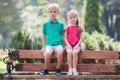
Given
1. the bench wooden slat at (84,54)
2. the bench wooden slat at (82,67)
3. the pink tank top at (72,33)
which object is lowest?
the bench wooden slat at (82,67)

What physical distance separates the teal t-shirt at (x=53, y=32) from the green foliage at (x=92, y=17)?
72.7 feet

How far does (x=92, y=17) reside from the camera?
1226 inches

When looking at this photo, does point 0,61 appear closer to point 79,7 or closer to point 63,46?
point 63,46

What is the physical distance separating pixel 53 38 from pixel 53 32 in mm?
128

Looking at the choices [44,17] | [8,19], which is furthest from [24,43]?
[44,17]

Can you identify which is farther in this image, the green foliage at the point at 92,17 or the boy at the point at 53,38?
the green foliage at the point at 92,17

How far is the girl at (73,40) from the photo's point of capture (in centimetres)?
710

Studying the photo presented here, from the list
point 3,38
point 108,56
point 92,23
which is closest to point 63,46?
point 108,56

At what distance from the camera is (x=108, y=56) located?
7.34 metres

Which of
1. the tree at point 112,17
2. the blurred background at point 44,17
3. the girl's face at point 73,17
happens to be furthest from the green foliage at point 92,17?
the girl's face at point 73,17

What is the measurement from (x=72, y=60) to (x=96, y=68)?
549 mm

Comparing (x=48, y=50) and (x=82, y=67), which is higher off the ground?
(x=48, y=50)

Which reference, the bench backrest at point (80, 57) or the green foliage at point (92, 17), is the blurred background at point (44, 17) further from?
the bench backrest at point (80, 57)

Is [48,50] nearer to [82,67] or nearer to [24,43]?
[82,67]
